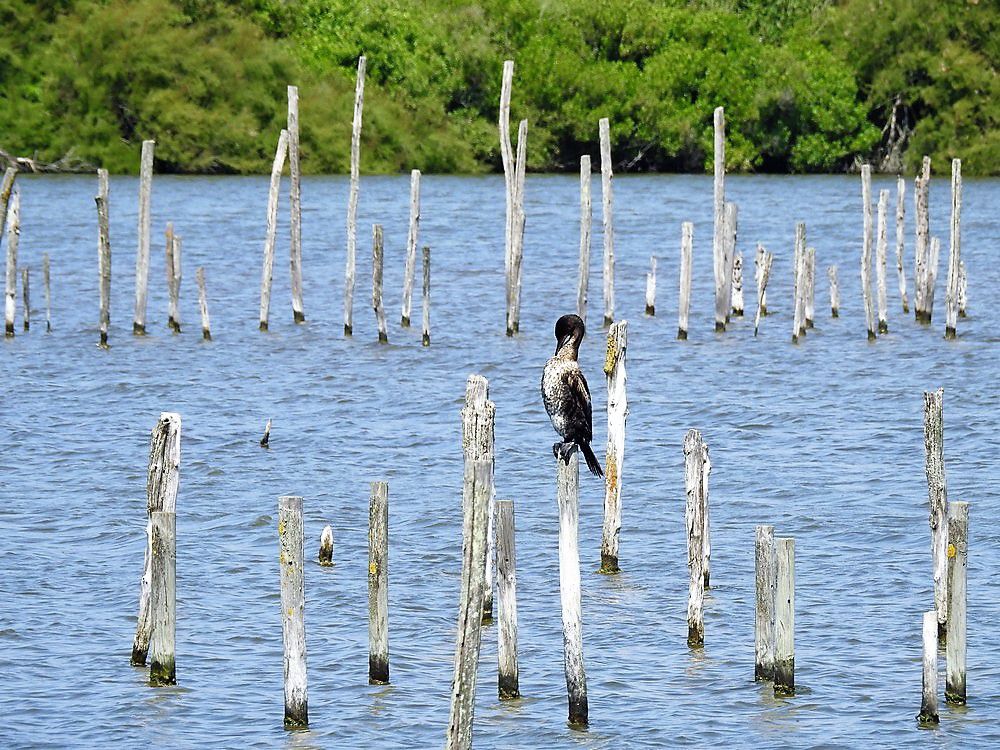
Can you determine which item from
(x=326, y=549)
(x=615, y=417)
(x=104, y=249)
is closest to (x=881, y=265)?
(x=104, y=249)

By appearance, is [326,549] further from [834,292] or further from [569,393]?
[834,292]

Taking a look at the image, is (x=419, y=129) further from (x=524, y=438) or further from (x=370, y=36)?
(x=524, y=438)

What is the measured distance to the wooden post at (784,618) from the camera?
931cm

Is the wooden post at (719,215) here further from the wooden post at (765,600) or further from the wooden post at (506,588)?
the wooden post at (506,588)

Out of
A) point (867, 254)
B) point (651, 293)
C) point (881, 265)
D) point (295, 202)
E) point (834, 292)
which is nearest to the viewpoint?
point (867, 254)

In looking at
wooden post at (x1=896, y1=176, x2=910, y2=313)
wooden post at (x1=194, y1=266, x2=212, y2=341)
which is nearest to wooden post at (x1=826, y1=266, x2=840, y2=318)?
wooden post at (x1=896, y1=176, x2=910, y2=313)

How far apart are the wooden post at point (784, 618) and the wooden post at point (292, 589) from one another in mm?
2325

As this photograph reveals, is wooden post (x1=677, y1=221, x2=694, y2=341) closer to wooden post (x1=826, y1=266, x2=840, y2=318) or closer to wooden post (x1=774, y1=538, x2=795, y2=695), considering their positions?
wooden post (x1=826, y1=266, x2=840, y2=318)

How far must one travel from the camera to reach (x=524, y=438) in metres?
17.8

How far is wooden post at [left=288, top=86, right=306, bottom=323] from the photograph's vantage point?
74.5 ft

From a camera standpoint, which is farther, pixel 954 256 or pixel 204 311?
pixel 204 311

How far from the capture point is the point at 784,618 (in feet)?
31.2

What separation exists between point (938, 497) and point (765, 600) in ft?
4.59

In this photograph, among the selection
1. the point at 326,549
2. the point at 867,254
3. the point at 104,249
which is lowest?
the point at 326,549
